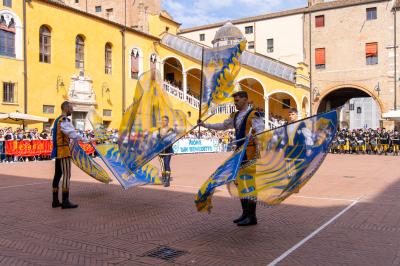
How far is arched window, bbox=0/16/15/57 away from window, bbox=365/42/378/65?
29214mm

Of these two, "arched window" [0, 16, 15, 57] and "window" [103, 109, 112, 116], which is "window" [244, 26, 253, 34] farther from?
"arched window" [0, 16, 15, 57]

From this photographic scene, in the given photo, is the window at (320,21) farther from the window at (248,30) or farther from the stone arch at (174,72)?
the stone arch at (174,72)

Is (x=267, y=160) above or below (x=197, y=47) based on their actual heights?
below

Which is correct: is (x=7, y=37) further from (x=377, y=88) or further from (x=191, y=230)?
(x=377, y=88)

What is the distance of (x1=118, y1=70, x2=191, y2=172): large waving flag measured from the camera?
24.4 ft

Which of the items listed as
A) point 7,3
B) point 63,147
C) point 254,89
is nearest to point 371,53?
point 254,89

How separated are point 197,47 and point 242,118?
31951 mm

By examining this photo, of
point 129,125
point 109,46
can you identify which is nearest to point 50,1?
point 109,46

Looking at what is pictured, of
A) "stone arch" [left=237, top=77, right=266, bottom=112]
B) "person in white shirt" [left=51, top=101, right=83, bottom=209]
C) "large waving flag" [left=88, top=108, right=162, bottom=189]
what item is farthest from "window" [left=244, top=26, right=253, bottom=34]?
"person in white shirt" [left=51, top=101, right=83, bottom=209]

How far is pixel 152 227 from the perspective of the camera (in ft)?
22.2

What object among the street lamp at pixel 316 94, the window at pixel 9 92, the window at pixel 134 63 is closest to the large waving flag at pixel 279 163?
the window at pixel 9 92

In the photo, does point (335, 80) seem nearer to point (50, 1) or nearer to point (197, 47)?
point (197, 47)

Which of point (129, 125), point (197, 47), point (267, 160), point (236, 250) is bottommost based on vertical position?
point (236, 250)

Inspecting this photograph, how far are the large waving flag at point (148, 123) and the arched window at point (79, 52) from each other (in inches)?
900
